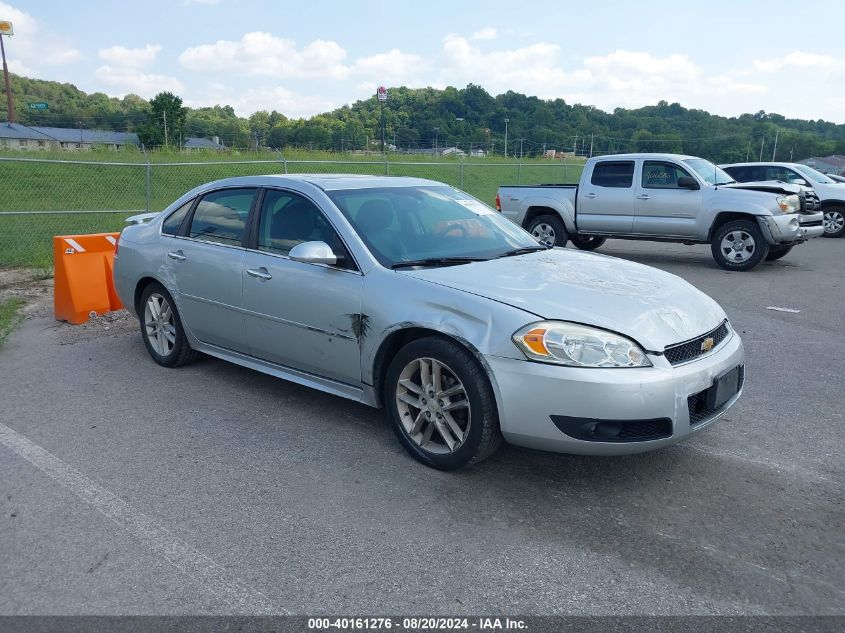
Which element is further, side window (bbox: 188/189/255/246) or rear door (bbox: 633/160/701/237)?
rear door (bbox: 633/160/701/237)

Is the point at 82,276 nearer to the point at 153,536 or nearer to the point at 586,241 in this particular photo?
the point at 153,536

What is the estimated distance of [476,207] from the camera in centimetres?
523

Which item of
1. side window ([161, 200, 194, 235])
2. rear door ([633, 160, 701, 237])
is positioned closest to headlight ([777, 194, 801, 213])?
rear door ([633, 160, 701, 237])

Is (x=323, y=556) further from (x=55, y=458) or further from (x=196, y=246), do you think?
(x=196, y=246)

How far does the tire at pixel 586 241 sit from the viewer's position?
13506 millimetres

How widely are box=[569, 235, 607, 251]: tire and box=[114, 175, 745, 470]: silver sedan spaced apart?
8.54 meters

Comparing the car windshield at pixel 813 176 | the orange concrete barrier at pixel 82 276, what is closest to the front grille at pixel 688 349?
the orange concrete barrier at pixel 82 276

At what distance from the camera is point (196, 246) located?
5.39m

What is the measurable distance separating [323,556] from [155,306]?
3503 mm

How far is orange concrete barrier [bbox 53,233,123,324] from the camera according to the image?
733 centimetres

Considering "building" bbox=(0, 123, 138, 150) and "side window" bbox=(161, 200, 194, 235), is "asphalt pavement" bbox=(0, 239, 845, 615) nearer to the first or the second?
"side window" bbox=(161, 200, 194, 235)

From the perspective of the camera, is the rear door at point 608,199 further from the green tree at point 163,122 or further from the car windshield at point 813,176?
the green tree at point 163,122

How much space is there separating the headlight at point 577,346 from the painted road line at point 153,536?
1639 mm

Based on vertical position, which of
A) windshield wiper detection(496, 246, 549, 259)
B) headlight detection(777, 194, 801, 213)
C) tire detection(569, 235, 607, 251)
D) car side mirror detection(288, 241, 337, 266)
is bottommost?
tire detection(569, 235, 607, 251)
